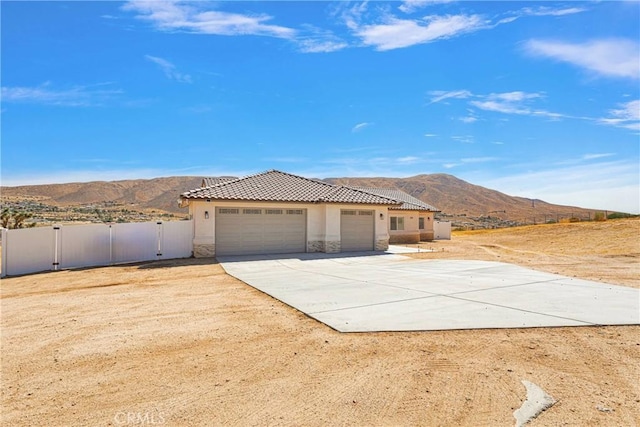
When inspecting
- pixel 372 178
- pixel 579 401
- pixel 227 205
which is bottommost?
pixel 579 401

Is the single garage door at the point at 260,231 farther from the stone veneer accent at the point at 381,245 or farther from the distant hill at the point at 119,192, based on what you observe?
the distant hill at the point at 119,192

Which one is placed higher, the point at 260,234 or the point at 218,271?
the point at 260,234

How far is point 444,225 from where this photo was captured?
130 feet

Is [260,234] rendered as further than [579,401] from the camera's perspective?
Yes

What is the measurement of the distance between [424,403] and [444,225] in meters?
37.5

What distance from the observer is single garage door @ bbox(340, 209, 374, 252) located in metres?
22.5

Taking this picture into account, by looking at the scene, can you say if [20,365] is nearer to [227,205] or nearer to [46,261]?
[46,261]

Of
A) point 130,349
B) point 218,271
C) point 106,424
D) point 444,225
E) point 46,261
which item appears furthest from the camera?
point 444,225

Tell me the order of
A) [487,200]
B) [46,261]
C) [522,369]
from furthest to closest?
[487,200]
[46,261]
[522,369]

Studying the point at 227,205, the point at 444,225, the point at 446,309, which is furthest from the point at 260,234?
the point at 444,225

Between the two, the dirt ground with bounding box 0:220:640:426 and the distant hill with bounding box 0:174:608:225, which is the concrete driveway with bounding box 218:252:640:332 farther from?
the distant hill with bounding box 0:174:608:225

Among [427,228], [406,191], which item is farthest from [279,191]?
[406,191]

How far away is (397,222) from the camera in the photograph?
112ft

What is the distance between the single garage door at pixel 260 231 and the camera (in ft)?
63.4
